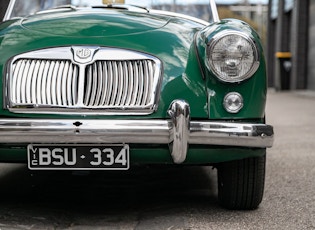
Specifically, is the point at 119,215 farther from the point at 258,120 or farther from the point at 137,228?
the point at 258,120

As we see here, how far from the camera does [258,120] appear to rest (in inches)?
135

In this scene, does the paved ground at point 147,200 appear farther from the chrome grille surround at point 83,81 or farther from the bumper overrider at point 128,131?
the chrome grille surround at point 83,81

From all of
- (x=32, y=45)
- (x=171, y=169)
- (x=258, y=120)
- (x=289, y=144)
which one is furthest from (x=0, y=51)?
(x=289, y=144)

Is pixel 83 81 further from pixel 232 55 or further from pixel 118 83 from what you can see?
pixel 232 55

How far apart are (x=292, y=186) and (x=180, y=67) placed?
5.13 feet

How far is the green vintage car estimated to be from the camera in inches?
125

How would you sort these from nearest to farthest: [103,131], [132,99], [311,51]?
[103,131], [132,99], [311,51]

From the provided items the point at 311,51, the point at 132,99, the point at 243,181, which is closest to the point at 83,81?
the point at 132,99

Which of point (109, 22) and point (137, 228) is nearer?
point (137, 228)

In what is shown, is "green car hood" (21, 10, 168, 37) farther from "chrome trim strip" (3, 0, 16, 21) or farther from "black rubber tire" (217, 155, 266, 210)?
"black rubber tire" (217, 155, 266, 210)

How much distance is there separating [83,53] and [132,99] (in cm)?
37

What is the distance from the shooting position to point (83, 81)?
10.8 ft

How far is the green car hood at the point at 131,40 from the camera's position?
3.33m

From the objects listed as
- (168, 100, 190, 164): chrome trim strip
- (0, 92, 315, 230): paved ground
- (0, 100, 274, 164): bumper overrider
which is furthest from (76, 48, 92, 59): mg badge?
(0, 92, 315, 230): paved ground
